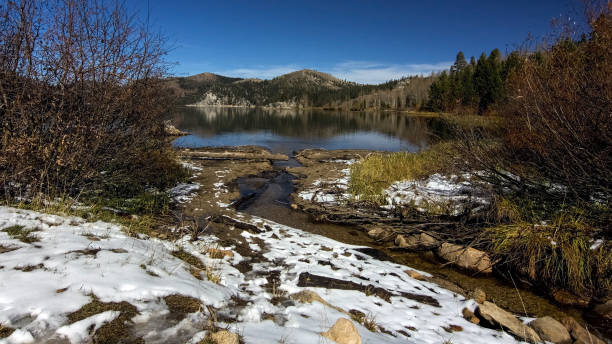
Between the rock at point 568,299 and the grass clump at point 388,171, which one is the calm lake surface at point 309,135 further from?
the rock at point 568,299

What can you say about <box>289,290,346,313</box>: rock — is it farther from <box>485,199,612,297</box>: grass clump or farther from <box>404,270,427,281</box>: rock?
<box>485,199,612,297</box>: grass clump

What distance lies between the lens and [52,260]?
12.4 feet

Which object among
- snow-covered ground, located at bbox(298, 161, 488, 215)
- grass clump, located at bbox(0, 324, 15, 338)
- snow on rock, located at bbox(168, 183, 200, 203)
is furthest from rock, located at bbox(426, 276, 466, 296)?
snow on rock, located at bbox(168, 183, 200, 203)

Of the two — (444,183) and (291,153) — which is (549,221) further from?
(291,153)

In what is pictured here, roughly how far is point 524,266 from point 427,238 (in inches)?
86.2

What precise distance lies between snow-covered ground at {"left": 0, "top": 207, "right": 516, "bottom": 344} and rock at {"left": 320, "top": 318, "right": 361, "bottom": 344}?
0.14m

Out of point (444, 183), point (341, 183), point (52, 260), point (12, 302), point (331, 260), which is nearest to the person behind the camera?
point (12, 302)

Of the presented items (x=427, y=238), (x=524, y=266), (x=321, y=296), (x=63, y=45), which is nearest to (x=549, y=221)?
(x=524, y=266)

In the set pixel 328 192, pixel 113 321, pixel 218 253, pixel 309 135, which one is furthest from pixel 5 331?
pixel 309 135

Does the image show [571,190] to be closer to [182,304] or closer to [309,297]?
[309,297]

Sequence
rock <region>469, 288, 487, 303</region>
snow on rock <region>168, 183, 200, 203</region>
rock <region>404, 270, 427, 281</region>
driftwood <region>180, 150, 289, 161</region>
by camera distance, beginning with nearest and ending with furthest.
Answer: rock <region>469, 288, 487, 303</region> → rock <region>404, 270, 427, 281</region> → snow on rock <region>168, 183, 200, 203</region> → driftwood <region>180, 150, 289, 161</region>

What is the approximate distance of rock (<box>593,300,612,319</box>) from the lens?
5.46 m

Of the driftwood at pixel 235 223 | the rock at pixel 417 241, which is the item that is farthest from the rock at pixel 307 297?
the rock at pixel 417 241

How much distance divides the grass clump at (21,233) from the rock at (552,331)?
7.28m
